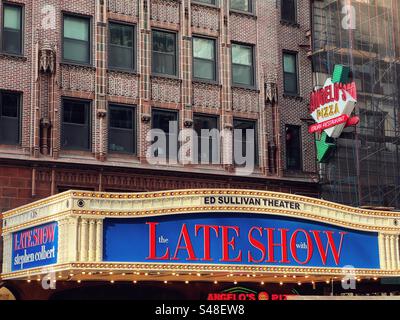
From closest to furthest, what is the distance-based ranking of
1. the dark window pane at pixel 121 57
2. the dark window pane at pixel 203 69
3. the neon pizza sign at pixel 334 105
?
the dark window pane at pixel 121 57
the neon pizza sign at pixel 334 105
the dark window pane at pixel 203 69

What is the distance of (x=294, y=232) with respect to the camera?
83.8 ft

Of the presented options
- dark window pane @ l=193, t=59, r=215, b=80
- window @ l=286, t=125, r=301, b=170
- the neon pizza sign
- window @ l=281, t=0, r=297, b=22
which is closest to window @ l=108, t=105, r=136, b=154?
dark window pane @ l=193, t=59, r=215, b=80

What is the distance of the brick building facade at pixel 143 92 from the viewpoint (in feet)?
93.4

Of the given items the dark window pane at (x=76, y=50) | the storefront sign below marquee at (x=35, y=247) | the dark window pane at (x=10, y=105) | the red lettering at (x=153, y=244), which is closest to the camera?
the storefront sign below marquee at (x=35, y=247)

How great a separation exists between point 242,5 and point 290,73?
4.48 metres

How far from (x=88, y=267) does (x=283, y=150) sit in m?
16.2

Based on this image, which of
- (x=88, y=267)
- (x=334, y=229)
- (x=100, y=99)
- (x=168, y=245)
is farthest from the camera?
(x=100, y=99)

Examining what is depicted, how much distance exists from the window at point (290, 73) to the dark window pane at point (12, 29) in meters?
14.2

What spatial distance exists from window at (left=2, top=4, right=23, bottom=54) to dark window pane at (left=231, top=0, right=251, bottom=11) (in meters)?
11.0

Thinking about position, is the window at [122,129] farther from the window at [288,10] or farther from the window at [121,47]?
the window at [288,10]

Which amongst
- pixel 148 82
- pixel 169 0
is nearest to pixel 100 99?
pixel 148 82

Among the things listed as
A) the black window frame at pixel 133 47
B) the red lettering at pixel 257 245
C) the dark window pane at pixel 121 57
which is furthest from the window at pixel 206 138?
the red lettering at pixel 257 245

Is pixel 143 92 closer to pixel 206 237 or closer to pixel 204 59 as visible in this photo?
pixel 204 59

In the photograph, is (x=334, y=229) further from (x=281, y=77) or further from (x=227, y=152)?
(x=281, y=77)
